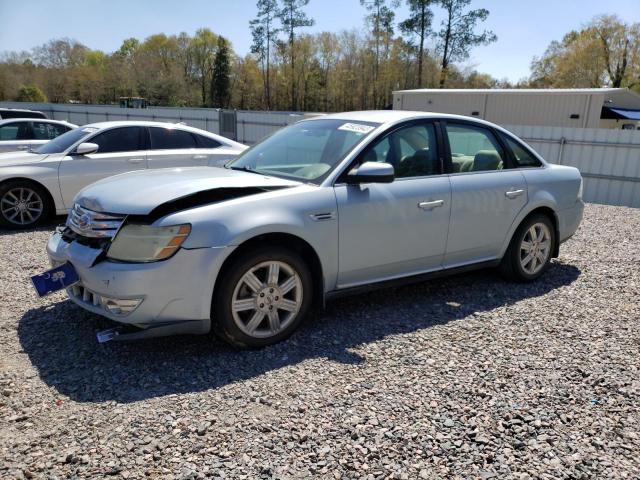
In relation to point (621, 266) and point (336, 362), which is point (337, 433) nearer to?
point (336, 362)

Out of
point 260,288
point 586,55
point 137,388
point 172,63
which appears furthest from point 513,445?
point 172,63

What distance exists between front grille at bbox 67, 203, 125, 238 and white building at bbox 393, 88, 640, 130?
20475 millimetres

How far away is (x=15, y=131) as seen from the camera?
10.0 meters

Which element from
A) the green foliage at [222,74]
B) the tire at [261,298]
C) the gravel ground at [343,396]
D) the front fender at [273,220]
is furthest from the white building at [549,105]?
the green foliage at [222,74]

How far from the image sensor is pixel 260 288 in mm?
3561

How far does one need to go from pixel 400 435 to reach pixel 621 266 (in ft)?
15.1

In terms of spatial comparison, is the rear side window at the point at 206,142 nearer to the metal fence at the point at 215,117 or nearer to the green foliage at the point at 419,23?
the metal fence at the point at 215,117

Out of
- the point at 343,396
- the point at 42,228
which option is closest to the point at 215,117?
the point at 42,228

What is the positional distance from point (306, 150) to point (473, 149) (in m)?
1.66

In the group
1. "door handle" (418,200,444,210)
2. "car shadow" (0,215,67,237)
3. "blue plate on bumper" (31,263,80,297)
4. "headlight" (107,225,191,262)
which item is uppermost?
"door handle" (418,200,444,210)

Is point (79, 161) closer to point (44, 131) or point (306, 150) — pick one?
point (44, 131)

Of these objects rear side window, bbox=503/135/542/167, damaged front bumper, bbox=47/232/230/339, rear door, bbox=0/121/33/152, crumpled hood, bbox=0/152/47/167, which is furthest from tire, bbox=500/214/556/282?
rear door, bbox=0/121/33/152

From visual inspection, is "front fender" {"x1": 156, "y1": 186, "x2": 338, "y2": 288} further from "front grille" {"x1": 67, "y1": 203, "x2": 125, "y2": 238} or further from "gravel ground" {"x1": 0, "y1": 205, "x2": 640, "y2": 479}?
"gravel ground" {"x1": 0, "y1": 205, "x2": 640, "y2": 479}

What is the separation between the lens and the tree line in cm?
4712
